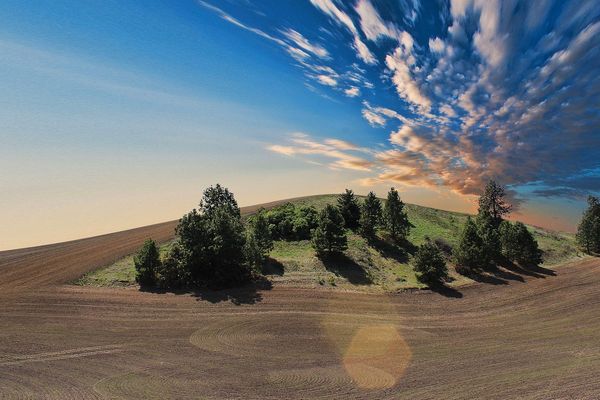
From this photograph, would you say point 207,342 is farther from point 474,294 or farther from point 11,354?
point 474,294

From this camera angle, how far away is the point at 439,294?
3856 centimetres

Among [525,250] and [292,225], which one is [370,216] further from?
[525,250]

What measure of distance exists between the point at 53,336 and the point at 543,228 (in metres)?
95.8

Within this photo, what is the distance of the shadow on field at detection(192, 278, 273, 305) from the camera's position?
34.2m

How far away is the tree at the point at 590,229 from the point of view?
5747 cm

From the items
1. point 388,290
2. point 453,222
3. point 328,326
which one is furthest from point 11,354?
point 453,222

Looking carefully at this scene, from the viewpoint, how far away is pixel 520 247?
5053 centimetres

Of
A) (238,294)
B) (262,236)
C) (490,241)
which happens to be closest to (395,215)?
(490,241)

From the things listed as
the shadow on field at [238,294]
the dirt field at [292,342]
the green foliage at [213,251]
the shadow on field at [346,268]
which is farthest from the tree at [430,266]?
the green foliage at [213,251]

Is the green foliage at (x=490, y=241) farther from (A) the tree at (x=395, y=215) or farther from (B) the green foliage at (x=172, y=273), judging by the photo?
(B) the green foliage at (x=172, y=273)

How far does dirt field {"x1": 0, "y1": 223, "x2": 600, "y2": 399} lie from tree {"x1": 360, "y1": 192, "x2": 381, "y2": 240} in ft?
58.5

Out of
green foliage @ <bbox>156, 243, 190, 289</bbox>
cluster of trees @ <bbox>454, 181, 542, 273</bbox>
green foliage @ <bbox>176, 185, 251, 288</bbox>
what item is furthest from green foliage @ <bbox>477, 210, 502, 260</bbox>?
green foliage @ <bbox>156, 243, 190, 289</bbox>

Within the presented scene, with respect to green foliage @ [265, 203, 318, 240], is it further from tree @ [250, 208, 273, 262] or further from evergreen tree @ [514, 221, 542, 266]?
evergreen tree @ [514, 221, 542, 266]

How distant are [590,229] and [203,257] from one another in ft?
218
